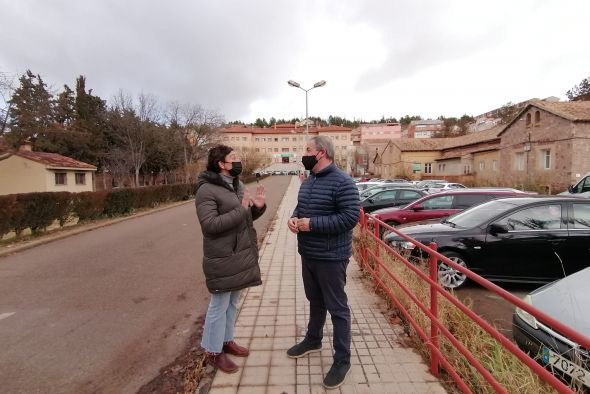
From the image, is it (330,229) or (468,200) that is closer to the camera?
(330,229)

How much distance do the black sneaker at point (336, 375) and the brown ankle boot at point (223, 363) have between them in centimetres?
80

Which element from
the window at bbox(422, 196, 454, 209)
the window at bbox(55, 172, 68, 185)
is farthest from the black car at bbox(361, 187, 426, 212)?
the window at bbox(55, 172, 68, 185)

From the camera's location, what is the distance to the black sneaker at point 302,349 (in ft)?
10.9

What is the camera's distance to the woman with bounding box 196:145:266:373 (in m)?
2.85

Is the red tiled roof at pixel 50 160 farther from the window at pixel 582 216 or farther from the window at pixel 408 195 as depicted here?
the window at pixel 582 216

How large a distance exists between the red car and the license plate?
7118 mm

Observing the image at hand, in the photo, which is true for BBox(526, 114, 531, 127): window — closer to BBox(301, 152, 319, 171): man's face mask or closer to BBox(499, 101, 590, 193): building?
BBox(499, 101, 590, 193): building

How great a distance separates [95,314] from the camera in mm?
4812

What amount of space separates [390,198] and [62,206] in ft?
38.6

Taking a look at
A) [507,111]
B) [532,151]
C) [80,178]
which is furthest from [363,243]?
[507,111]

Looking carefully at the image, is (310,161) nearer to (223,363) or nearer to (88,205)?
(223,363)

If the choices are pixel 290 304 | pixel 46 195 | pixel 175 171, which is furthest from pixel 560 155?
pixel 175 171

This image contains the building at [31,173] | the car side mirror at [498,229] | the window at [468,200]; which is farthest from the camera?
the building at [31,173]

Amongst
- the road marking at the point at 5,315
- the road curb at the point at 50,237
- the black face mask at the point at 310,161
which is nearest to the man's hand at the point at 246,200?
the black face mask at the point at 310,161
